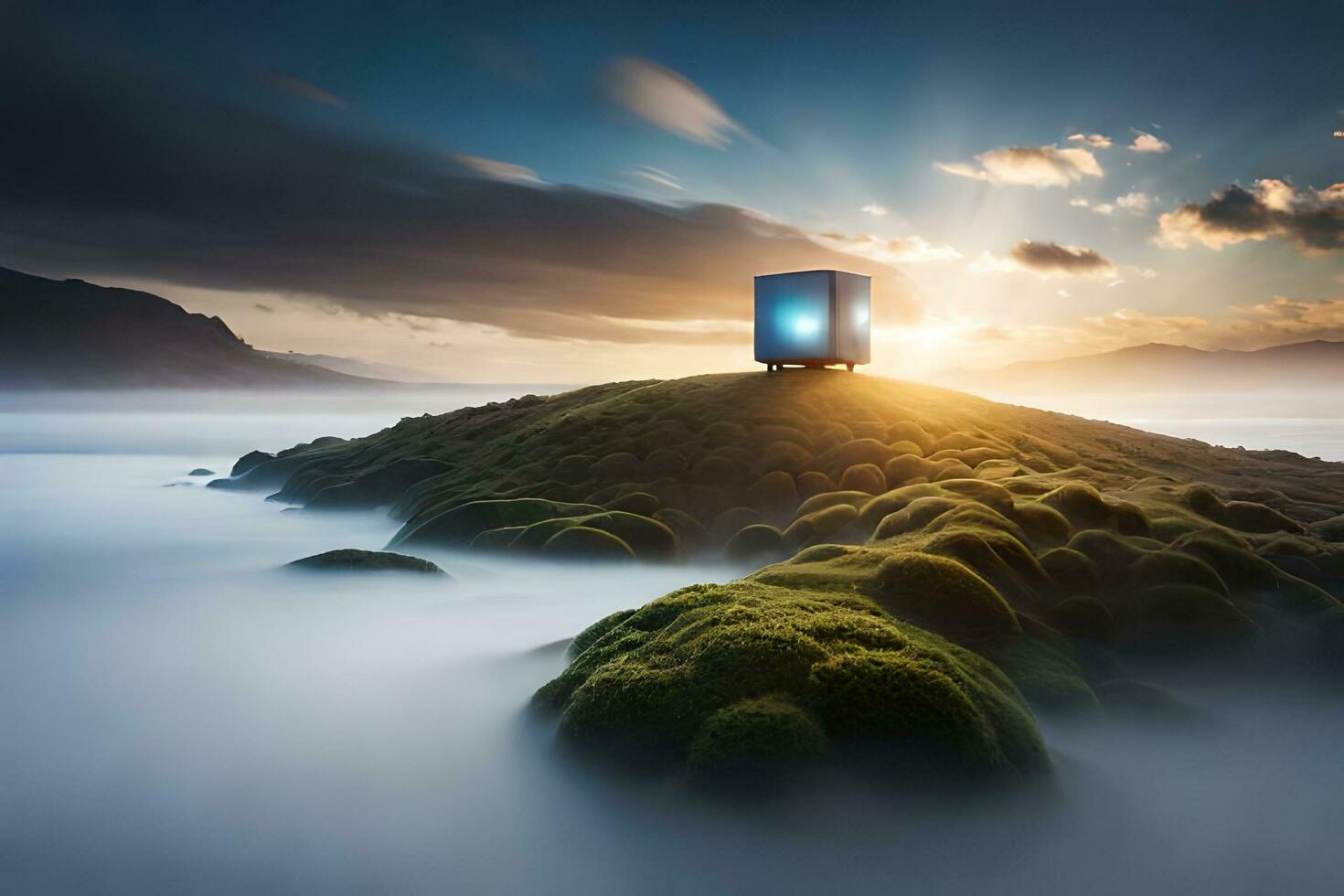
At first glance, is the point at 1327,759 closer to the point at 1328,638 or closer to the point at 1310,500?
the point at 1328,638

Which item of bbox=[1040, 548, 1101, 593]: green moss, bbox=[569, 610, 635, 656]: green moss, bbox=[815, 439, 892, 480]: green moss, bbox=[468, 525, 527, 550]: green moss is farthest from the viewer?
bbox=[815, 439, 892, 480]: green moss

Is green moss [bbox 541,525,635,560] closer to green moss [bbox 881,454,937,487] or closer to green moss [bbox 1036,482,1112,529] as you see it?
green moss [bbox 881,454,937,487]

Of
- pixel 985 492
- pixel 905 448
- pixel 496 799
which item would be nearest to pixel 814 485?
pixel 905 448

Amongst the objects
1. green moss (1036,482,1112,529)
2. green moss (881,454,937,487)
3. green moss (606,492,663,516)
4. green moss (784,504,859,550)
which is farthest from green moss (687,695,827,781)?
green moss (881,454,937,487)

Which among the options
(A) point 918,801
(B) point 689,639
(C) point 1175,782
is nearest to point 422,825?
(B) point 689,639

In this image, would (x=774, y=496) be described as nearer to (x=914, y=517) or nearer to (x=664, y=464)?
(x=664, y=464)

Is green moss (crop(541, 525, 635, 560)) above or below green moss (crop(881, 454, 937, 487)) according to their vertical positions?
below

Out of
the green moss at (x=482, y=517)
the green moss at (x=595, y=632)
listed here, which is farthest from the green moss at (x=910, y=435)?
the green moss at (x=595, y=632)
